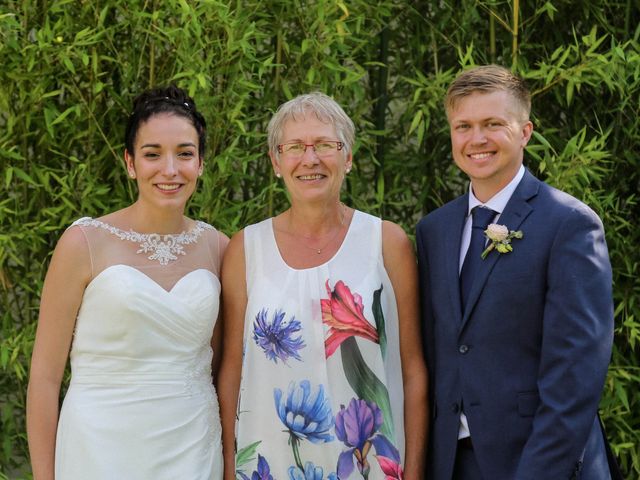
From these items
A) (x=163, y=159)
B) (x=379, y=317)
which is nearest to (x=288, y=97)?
(x=163, y=159)

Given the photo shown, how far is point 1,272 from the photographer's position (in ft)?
11.7

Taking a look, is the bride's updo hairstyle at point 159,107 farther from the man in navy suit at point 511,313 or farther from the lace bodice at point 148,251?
the man in navy suit at point 511,313

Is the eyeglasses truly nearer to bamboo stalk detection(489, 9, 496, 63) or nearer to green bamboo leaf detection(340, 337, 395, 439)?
green bamboo leaf detection(340, 337, 395, 439)

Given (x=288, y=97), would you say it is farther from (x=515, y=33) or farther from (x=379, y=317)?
(x=379, y=317)

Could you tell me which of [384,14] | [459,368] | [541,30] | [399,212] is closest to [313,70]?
[384,14]

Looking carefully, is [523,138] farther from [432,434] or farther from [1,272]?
[1,272]

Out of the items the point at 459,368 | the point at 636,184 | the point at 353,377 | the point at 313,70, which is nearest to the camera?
the point at 459,368

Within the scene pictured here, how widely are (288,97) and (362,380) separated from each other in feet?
3.92

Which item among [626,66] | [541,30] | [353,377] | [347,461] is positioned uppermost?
[541,30]

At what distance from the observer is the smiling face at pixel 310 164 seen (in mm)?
2891

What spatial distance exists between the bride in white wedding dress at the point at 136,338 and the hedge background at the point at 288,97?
18.9 inches

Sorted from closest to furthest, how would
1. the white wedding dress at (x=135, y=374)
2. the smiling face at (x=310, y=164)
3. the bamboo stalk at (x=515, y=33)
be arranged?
the white wedding dress at (x=135, y=374) → the smiling face at (x=310, y=164) → the bamboo stalk at (x=515, y=33)

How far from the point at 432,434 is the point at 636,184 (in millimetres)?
1526

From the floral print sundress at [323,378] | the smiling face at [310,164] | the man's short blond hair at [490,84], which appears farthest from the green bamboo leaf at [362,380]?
the man's short blond hair at [490,84]
